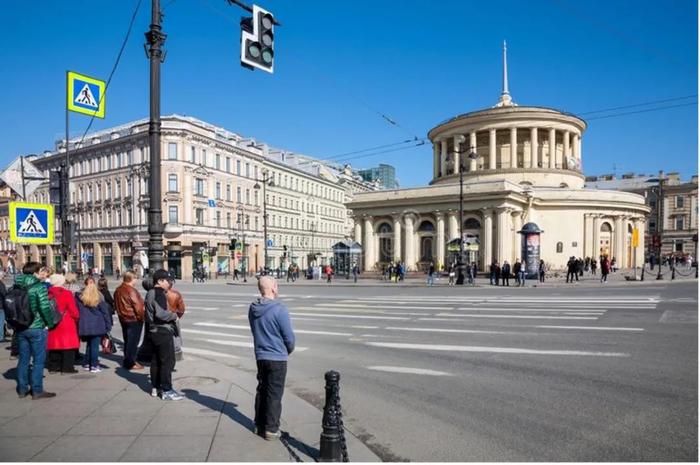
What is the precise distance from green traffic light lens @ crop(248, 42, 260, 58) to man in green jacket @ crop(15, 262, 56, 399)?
16.0 feet

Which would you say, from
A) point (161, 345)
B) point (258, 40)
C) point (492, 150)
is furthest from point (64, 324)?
point (492, 150)

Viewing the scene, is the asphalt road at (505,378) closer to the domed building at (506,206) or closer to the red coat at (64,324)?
the red coat at (64,324)

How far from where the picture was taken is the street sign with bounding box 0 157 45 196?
10.4 metres

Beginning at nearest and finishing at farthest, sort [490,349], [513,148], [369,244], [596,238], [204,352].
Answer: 1. [490,349]
2. [204,352]
3. [596,238]
4. [369,244]
5. [513,148]

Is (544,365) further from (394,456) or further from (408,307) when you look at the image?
(408,307)

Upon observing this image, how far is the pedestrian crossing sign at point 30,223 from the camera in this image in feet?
33.5

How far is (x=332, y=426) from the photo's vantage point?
15.3 ft

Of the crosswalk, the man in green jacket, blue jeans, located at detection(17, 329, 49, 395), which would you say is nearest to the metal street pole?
the man in green jacket

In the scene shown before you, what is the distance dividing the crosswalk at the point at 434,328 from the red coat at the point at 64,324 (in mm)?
2423

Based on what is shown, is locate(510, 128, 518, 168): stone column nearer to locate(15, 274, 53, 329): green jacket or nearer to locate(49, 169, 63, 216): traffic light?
locate(49, 169, 63, 216): traffic light

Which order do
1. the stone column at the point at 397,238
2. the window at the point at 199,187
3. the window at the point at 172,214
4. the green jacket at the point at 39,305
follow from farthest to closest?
the window at the point at 199,187 < the window at the point at 172,214 < the stone column at the point at 397,238 < the green jacket at the point at 39,305

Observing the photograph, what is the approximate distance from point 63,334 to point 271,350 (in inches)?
194

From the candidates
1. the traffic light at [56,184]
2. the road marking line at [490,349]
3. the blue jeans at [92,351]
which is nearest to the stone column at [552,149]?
the road marking line at [490,349]

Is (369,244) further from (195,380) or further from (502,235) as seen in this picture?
(195,380)
